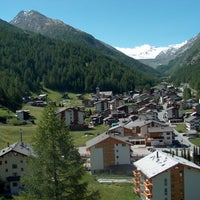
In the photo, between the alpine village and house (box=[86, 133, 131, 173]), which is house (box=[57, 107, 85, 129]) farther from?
house (box=[86, 133, 131, 173])

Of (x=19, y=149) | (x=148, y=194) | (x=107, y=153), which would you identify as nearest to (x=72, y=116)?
(x=107, y=153)

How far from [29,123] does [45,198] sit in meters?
76.7

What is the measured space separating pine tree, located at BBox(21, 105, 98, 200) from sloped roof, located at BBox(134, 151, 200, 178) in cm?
1753

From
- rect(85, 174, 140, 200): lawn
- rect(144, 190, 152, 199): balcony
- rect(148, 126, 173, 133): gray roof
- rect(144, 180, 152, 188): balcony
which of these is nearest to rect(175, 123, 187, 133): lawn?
rect(148, 126, 173, 133): gray roof

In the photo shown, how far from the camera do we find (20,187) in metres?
48.0

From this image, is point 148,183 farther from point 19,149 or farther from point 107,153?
point 107,153

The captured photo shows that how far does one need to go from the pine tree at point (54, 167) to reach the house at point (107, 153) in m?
34.7

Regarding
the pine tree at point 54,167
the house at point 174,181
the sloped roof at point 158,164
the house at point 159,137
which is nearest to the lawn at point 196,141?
the house at point 159,137

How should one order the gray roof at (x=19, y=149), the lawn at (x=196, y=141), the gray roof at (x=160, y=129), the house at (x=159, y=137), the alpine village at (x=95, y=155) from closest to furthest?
the alpine village at (x=95, y=155)
the gray roof at (x=19, y=149)
the house at (x=159, y=137)
the lawn at (x=196, y=141)
the gray roof at (x=160, y=129)

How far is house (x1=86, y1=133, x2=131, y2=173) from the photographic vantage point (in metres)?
60.5

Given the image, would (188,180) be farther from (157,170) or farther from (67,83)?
(67,83)

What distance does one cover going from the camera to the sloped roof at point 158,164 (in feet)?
137

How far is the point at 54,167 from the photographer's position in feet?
82.8

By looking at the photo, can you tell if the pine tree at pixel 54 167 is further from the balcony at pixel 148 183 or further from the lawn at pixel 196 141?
the lawn at pixel 196 141
